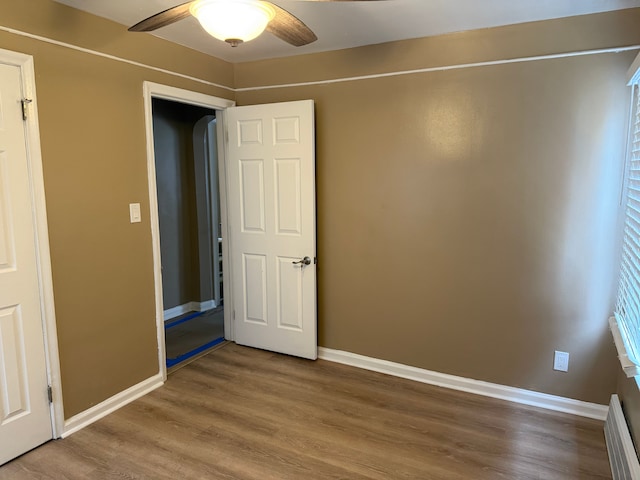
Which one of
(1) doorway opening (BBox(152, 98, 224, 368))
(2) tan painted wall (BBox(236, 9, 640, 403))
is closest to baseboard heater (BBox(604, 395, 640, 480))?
(2) tan painted wall (BBox(236, 9, 640, 403))

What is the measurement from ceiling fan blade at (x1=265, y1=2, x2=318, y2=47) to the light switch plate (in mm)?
1494

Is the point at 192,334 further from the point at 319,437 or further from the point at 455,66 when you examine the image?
the point at 455,66

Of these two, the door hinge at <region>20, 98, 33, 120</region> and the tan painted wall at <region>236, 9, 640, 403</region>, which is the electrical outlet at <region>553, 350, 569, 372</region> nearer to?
the tan painted wall at <region>236, 9, 640, 403</region>

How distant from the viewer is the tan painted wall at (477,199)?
8.21ft

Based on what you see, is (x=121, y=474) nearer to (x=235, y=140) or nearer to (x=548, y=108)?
(x=235, y=140)

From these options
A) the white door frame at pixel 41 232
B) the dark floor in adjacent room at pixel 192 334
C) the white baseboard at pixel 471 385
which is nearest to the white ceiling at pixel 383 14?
the white door frame at pixel 41 232

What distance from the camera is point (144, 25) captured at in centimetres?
184

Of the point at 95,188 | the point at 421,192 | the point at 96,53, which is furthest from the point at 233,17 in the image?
the point at 421,192

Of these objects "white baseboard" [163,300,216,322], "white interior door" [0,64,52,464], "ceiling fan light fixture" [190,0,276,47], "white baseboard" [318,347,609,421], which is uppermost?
"ceiling fan light fixture" [190,0,276,47]

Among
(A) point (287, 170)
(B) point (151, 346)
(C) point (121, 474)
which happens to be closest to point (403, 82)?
(A) point (287, 170)

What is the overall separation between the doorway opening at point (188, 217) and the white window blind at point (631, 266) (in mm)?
3207

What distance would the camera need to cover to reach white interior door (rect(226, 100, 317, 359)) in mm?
3270

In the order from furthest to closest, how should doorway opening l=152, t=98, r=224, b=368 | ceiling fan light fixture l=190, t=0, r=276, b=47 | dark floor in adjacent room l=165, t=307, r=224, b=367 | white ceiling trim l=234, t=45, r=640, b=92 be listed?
doorway opening l=152, t=98, r=224, b=368 → dark floor in adjacent room l=165, t=307, r=224, b=367 → white ceiling trim l=234, t=45, r=640, b=92 → ceiling fan light fixture l=190, t=0, r=276, b=47

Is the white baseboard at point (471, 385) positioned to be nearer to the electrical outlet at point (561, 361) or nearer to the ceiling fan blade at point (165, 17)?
the electrical outlet at point (561, 361)
